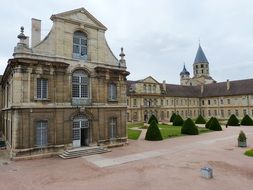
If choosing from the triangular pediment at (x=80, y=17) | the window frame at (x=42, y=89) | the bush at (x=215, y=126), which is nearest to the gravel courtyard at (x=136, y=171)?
the window frame at (x=42, y=89)

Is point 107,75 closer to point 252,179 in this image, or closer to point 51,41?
point 51,41

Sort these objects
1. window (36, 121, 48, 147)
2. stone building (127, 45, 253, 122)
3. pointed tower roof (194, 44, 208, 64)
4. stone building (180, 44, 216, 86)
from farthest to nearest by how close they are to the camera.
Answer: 1. pointed tower roof (194, 44, 208, 64)
2. stone building (180, 44, 216, 86)
3. stone building (127, 45, 253, 122)
4. window (36, 121, 48, 147)

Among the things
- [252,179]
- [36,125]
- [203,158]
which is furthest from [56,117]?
[252,179]

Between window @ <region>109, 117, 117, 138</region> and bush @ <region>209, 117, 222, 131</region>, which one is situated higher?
window @ <region>109, 117, 117, 138</region>

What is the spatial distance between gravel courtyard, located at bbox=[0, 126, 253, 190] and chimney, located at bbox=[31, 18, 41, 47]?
878 cm

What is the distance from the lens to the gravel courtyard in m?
10.2

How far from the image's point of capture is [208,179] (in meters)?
10.8

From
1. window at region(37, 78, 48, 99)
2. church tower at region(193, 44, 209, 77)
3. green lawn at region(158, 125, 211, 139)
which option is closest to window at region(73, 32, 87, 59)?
window at region(37, 78, 48, 99)

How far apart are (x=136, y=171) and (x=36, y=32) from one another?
41.4 feet

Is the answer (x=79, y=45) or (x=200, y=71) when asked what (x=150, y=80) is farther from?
(x=200, y=71)

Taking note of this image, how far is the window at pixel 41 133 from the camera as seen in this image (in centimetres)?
1588

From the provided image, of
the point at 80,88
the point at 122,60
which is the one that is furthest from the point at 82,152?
the point at 122,60

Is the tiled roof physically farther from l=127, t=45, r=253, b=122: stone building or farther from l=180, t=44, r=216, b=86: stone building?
l=180, t=44, r=216, b=86: stone building

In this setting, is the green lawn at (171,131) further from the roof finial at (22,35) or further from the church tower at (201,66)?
the church tower at (201,66)
